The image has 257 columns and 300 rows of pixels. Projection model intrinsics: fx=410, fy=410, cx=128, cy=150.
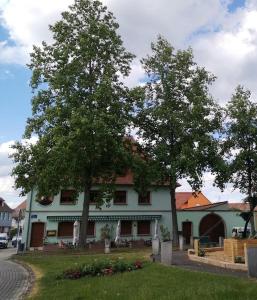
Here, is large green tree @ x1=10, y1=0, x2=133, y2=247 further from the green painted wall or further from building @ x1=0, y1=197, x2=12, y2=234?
building @ x1=0, y1=197, x2=12, y2=234

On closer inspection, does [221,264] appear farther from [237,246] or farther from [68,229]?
[68,229]

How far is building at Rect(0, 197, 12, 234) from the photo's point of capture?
312 ft

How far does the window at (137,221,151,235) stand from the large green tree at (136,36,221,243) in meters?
8.62

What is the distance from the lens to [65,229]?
4225 centimetres

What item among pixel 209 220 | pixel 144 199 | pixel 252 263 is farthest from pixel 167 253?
pixel 209 220

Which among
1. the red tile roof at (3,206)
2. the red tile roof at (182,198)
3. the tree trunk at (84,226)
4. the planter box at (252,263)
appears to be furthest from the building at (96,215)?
the red tile roof at (3,206)

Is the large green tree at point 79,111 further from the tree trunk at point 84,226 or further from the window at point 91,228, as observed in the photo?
the window at point 91,228

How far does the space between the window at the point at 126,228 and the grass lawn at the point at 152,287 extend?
28.7 m

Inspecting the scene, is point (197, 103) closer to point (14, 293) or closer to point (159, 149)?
point (159, 149)

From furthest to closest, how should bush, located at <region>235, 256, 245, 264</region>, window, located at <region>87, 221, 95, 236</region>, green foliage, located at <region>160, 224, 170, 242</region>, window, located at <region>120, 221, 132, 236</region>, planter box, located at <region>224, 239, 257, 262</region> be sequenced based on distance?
window, located at <region>120, 221, 132, 236</region> < green foliage, located at <region>160, 224, 170, 242</region> < window, located at <region>87, 221, 95, 236</region> < planter box, located at <region>224, 239, 257, 262</region> < bush, located at <region>235, 256, 245, 264</region>

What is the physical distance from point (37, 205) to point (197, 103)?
19.2m

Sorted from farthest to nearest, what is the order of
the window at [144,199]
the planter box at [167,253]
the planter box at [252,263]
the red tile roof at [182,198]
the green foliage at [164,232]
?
1. the red tile roof at [182,198]
2. the window at [144,199]
3. the green foliage at [164,232]
4. the planter box at [167,253]
5. the planter box at [252,263]

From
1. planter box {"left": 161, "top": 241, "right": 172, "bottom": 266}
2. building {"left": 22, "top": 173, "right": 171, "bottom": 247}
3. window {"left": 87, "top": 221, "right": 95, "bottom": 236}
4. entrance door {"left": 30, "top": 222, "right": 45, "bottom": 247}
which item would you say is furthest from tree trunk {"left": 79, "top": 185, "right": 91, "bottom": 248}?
planter box {"left": 161, "top": 241, "right": 172, "bottom": 266}

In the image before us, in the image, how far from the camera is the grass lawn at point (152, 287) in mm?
9977
